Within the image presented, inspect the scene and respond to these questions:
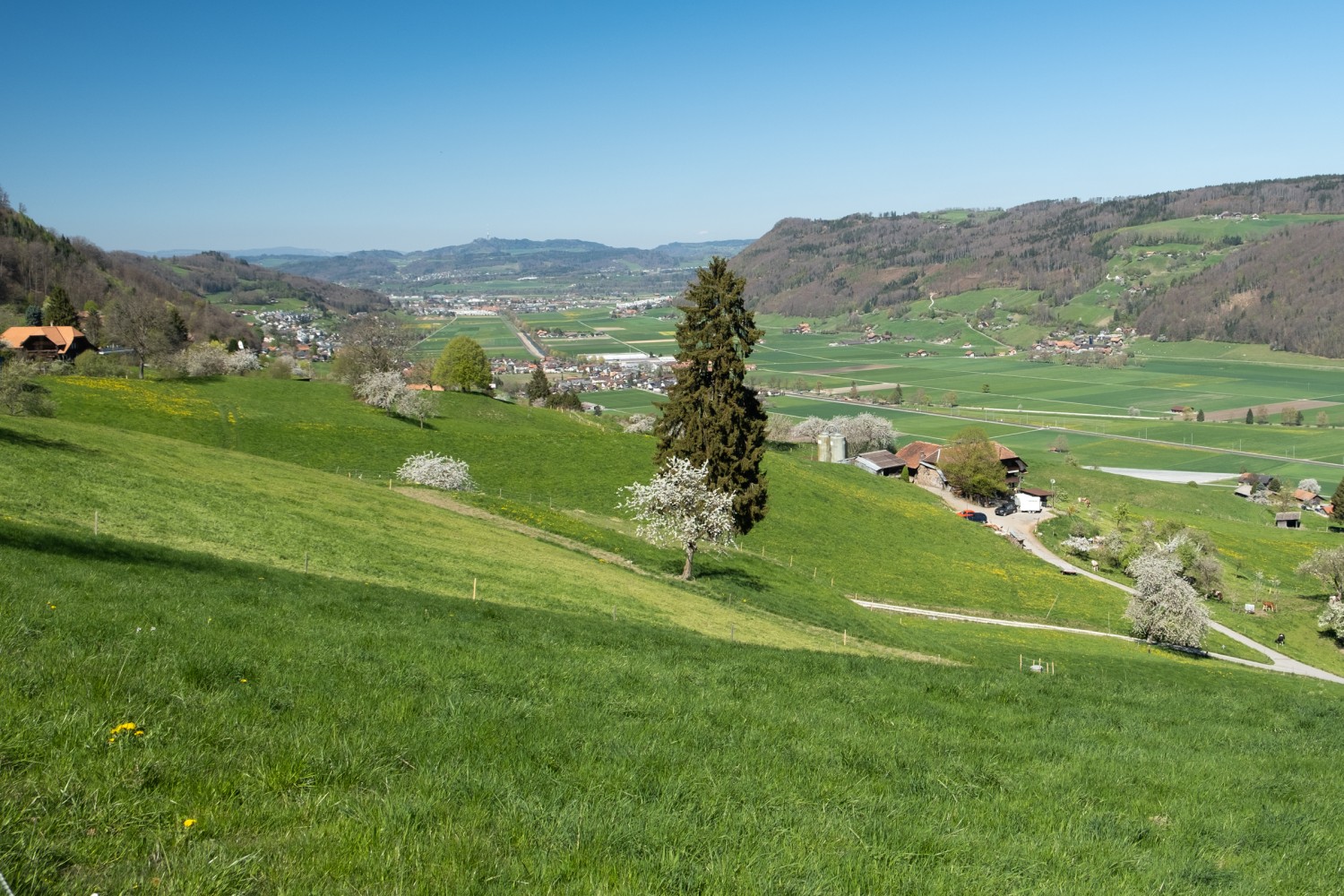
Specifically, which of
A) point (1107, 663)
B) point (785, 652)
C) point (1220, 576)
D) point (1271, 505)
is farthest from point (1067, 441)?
point (785, 652)

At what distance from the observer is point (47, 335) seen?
99.6m

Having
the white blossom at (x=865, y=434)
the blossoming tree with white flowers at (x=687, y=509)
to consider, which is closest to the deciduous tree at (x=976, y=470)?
the white blossom at (x=865, y=434)

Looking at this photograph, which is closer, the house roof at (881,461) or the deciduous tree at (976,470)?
the deciduous tree at (976,470)

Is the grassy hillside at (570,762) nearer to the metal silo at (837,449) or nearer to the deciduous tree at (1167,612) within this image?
the deciduous tree at (1167,612)

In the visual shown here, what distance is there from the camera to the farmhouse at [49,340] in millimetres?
97125

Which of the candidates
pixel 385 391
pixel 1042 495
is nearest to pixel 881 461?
pixel 1042 495

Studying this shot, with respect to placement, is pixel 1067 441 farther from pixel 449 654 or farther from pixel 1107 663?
pixel 449 654

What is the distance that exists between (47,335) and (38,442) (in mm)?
81326

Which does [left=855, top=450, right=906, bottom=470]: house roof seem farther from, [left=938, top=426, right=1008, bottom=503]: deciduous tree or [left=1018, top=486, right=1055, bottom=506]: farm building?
[left=1018, top=486, right=1055, bottom=506]: farm building

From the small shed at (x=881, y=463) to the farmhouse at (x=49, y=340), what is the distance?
Result: 10390 centimetres

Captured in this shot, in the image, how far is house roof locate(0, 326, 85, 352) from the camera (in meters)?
97.8

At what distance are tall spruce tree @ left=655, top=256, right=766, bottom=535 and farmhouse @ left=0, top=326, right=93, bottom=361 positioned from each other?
286 feet

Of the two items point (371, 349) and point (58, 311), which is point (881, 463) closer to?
point (371, 349)

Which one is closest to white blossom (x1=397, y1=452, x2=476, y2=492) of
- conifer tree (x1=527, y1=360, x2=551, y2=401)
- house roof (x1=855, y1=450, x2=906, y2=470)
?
conifer tree (x1=527, y1=360, x2=551, y2=401)
